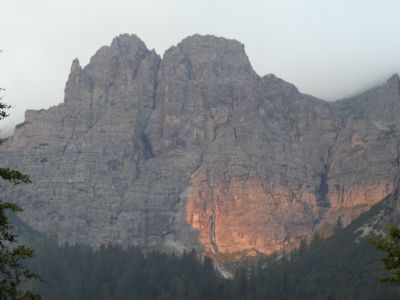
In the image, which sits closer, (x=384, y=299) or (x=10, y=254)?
(x=10, y=254)

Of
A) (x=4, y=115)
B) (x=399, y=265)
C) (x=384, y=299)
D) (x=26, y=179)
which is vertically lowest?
(x=384, y=299)

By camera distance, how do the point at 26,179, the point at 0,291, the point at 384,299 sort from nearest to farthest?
the point at 0,291, the point at 26,179, the point at 384,299

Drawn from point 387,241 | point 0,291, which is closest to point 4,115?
point 0,291

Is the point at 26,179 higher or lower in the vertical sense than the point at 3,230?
higher

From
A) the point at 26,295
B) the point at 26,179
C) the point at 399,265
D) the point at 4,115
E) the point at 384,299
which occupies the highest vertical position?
the point at 4,115

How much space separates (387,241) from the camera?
122 feet

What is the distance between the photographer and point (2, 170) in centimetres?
3709

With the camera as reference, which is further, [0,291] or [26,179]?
[26,179]

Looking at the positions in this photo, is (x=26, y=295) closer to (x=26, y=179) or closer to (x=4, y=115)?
(x=26, y=179)

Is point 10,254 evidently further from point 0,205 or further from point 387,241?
point 387,241

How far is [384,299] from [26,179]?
176731 mm

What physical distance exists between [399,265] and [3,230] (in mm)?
19615

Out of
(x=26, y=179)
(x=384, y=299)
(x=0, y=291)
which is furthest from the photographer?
(x=384, y=299)

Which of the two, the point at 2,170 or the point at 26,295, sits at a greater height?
the point at 2,170
